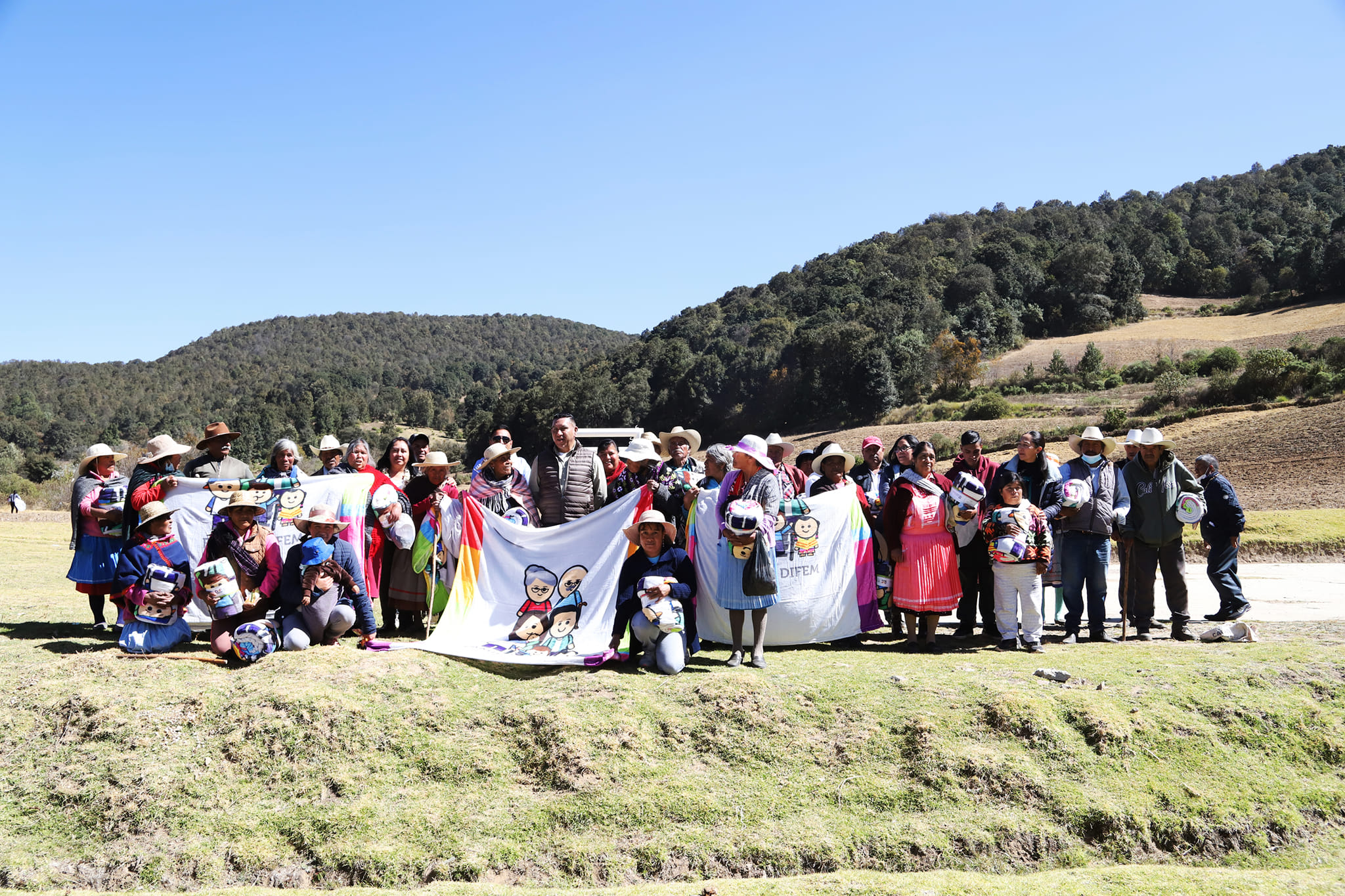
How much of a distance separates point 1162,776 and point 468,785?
4.72 metres

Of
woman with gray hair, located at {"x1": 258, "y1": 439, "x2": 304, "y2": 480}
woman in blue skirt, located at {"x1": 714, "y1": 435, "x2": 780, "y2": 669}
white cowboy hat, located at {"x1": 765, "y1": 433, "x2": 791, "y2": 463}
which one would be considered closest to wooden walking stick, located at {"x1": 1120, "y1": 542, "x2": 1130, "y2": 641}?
white cowboy hat, located at {"x1": 765, "y1": 433, "x2": 791, "y2": 463}

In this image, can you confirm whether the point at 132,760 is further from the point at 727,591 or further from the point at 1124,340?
the point at 1124,340

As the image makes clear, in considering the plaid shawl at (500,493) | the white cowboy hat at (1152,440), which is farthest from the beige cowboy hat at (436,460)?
the white cowboy hat at (1152,440)

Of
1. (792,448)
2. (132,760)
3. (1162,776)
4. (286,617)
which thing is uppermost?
(792,448)

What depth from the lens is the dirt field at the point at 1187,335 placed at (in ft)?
181

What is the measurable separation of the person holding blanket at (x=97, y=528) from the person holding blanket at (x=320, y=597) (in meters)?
2.41

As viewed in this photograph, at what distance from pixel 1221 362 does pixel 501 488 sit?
48430 mm

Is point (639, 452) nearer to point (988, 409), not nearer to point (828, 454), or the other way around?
point (828, 454)

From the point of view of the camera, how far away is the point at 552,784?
6.02m

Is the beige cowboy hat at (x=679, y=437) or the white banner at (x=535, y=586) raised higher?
the beige cowboy hat at (x=679, y=437)

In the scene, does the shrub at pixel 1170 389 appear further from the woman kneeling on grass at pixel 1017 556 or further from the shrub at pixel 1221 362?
the woman kneeling on grass at pixel 1017 556

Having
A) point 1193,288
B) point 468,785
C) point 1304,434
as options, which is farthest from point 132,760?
point 1193,288

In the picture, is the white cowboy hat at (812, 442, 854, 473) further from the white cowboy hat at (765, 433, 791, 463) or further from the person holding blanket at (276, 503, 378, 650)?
the person holding blanket at (276, 503, 378, 650)

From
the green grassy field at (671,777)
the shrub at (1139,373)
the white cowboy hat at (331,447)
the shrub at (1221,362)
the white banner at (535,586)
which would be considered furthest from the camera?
the shrub at (1139,373)
